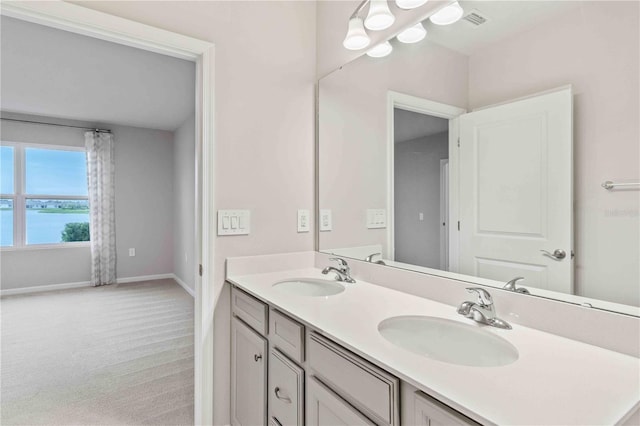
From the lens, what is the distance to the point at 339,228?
76.2 inches

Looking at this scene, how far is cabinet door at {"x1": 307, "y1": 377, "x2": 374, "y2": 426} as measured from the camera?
89cm

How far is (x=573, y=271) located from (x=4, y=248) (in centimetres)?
598

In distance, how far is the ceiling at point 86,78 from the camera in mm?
2543

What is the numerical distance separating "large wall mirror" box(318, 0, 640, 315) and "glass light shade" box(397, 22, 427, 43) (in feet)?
0.09

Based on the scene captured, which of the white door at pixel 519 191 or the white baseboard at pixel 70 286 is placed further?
→ the white baseboard at pixel 70 286

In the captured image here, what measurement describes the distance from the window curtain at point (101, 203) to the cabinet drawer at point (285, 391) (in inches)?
182

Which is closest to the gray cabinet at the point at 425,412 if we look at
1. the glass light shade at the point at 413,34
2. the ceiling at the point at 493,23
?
the ceiling at the point at 493,23

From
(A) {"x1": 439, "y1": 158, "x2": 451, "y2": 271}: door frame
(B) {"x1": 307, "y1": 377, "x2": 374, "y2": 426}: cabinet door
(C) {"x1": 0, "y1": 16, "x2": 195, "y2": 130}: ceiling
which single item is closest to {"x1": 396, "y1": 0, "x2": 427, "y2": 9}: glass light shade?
(A) {"x1": 439, "y1": 158, "x2": 451, "y2": 271}: door frame

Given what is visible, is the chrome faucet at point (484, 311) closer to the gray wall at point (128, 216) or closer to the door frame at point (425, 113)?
the door frame at point (425, 113)

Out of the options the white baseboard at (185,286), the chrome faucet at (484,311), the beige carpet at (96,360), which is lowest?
the beige carpet at (96,360)

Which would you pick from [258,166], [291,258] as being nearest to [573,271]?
[291,258]

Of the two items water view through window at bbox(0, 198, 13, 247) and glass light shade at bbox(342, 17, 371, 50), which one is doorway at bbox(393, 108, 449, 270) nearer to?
glass light shade at bbox(342, 17, 371, 50)

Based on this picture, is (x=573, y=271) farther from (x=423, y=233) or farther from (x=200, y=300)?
(x=200, y=300)

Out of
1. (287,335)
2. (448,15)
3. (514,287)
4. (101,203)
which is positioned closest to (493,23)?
(448,15)
